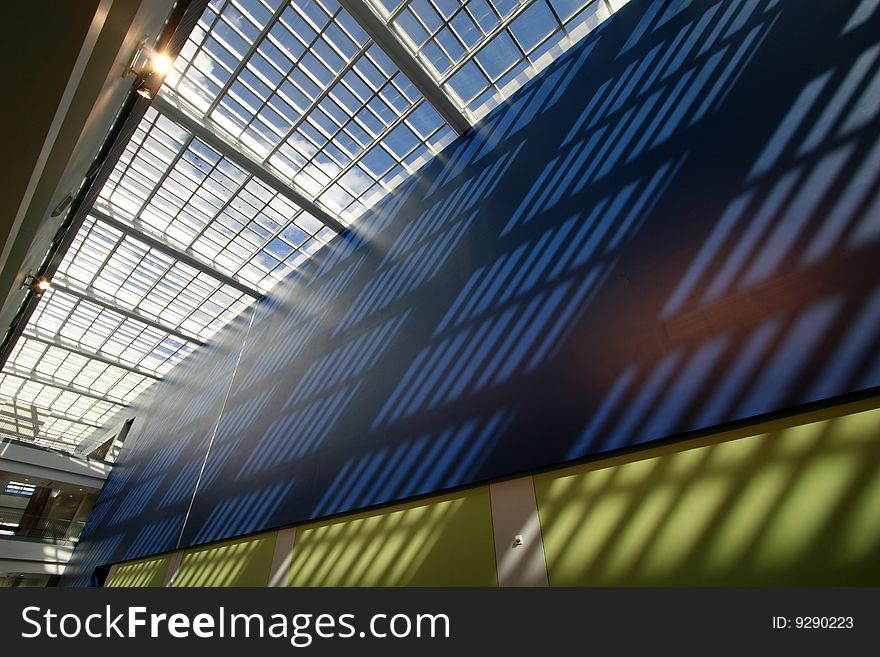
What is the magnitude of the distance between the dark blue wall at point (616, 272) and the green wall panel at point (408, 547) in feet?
1.34

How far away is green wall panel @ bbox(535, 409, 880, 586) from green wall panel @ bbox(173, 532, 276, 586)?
8.19 m

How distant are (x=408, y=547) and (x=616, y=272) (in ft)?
19.7

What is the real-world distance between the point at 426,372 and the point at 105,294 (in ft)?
73.6

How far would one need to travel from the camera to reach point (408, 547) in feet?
25.8

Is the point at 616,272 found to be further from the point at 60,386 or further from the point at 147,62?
the point at 60,386

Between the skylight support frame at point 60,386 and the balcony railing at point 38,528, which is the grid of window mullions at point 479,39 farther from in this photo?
the skylight support frame at point 60,386

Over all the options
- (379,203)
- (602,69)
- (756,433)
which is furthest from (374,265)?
(756,433)

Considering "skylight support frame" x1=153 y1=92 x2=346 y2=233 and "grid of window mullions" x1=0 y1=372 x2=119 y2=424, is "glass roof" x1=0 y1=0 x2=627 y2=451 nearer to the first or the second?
"skylight support frame" x1=153 y1=92 x2=346 y2=233

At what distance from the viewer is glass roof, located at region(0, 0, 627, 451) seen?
39.8ft

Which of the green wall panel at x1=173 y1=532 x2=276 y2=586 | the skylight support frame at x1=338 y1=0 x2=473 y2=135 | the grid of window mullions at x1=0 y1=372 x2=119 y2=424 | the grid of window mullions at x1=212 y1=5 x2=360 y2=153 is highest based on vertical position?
the grid of window mullions at x1=0 y1=372 x2=119 y2=424

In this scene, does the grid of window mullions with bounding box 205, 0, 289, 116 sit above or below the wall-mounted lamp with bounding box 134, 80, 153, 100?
above

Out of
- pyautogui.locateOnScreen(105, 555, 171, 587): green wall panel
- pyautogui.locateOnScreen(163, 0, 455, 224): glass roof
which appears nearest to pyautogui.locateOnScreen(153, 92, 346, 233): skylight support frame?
pyautogui.locateOnScreen(163, 0, 455, 224): glass roof

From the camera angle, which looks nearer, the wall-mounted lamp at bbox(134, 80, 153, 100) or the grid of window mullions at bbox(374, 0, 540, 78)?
the wall-mounted lamp at bbox(134, 80, 153, 100)

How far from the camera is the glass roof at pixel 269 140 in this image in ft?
39.8
